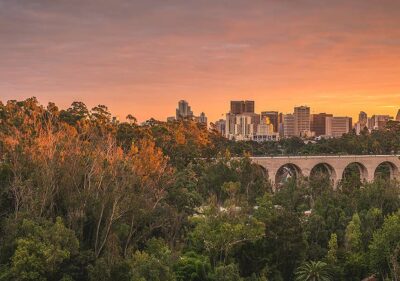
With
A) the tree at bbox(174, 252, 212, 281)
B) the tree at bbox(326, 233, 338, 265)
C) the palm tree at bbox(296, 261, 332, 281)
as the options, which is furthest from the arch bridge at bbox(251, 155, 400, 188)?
the tree at bbox(174, 252, 212, 281)

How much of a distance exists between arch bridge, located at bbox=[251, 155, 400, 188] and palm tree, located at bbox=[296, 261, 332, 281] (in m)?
32.7

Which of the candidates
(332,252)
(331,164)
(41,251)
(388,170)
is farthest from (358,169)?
(41,251)

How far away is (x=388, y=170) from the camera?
72500 millimetres

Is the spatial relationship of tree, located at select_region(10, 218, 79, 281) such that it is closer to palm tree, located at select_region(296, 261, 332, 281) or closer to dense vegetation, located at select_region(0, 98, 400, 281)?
dense vegetation, located at select_region(0, 98, 400, 281)

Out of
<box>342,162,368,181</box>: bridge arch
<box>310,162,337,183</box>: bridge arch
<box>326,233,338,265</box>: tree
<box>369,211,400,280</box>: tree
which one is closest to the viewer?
<box>369,211,400,280</box>: tree

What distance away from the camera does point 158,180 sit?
Answer: 32062mm

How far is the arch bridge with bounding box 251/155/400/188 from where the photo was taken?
62.0m

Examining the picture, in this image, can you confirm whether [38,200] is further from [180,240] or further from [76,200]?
[180,240]

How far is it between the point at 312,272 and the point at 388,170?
163ft

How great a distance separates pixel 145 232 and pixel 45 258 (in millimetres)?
6233

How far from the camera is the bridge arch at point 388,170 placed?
6869 cm

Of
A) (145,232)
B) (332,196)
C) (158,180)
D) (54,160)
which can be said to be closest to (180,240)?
(145,232)

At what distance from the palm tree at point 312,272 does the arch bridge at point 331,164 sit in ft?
107

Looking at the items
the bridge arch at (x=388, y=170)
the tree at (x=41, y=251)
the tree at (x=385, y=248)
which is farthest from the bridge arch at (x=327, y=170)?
the tree at (x=41, y=251)
